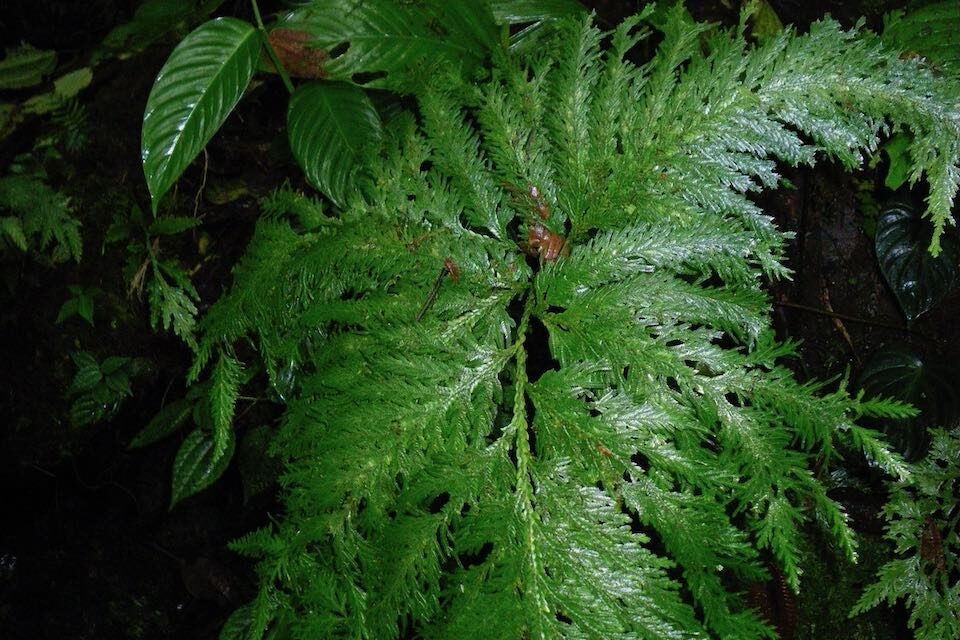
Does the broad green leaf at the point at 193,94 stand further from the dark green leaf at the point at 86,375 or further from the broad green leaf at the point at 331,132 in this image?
the dark green leaf at the point at 86,375

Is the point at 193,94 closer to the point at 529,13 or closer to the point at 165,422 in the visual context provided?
the point at 529,13

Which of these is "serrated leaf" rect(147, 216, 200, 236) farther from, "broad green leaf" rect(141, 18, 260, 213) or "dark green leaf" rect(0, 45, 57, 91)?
"dark green leaf" rect(0, 45, 57, 91)

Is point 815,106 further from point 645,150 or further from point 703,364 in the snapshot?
point 703,364

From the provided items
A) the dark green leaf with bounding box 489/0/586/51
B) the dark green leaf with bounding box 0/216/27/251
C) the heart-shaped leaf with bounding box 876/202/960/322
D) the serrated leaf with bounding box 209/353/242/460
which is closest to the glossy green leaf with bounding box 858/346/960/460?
the heart-shaped leaf with bounding box 876/202/960/322

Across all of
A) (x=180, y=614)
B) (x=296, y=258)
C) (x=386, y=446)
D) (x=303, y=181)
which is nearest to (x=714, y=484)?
(x=386, y=446)

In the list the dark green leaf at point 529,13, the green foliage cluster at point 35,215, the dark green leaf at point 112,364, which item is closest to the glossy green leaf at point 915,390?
the dark green leaf at point 529,13
